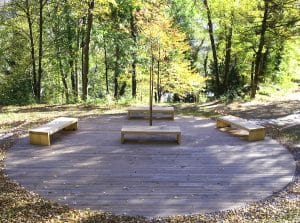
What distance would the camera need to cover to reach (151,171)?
764cm

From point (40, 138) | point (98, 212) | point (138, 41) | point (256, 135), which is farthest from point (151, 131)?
point (138, 41)

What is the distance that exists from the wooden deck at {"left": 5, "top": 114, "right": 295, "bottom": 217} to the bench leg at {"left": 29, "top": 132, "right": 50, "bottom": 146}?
19 cm

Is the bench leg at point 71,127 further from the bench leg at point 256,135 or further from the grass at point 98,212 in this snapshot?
the bench leg at point 256,135

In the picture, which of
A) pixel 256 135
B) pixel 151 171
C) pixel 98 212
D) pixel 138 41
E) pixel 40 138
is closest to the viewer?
pixel 98 212

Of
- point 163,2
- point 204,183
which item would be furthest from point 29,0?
point 204,183

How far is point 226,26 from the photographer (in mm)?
20031

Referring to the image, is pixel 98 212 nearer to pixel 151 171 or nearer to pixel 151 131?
pixel 151 171

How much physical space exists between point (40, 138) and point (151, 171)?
3.39m

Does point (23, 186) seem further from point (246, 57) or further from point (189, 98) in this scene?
point (189, 98)

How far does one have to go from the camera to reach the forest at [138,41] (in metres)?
17.1

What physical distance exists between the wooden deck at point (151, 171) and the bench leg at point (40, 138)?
19 cm

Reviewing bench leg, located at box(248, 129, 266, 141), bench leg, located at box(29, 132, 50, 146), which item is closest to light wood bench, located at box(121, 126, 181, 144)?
bench leg, located at box(29, 132, 50, 146)

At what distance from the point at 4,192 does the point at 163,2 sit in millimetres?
13567

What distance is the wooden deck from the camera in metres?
6.23
